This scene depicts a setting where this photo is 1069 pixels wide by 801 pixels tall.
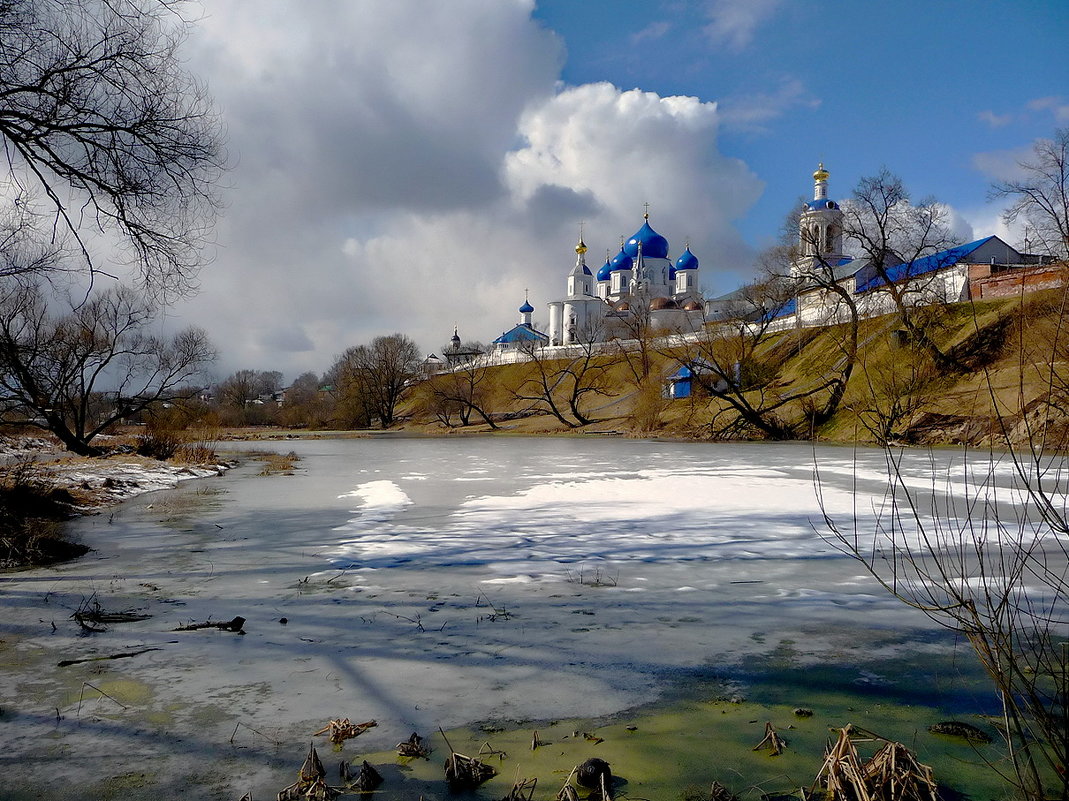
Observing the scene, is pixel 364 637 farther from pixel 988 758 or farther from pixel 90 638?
pixel 988 758

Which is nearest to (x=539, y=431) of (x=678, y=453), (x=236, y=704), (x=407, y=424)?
(x=407, y=424)

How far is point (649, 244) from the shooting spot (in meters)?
77.5

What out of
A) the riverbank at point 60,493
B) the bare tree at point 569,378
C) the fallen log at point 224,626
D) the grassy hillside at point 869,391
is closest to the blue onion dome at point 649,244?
the bare tree at point 569,378

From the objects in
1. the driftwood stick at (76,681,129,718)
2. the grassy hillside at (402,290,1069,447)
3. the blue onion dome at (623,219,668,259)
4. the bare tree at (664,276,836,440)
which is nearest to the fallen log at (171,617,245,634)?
the driftwood stick at (76,681,129,718)

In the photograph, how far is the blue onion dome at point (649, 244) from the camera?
254 feet

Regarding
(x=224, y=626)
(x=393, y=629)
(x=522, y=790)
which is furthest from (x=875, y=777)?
(x=224, y=626)

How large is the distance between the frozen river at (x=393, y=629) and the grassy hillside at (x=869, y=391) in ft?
15.8

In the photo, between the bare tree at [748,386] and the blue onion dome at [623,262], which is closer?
the bare tree at [748,386]

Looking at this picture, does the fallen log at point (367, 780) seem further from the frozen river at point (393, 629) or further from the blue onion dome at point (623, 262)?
the blue onion dome at point (623, 262)

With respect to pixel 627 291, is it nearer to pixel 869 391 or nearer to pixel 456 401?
pixel 456 401

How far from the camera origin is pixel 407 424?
6125 centimetres

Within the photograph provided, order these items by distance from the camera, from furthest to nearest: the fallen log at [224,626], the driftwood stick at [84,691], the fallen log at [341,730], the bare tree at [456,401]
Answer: the bare tree at [456,401] → the fallen log at [224,626] → the driftwood stick at [84,691] → the fallen log at [341,730]

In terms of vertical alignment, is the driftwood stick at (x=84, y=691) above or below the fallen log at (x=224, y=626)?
below

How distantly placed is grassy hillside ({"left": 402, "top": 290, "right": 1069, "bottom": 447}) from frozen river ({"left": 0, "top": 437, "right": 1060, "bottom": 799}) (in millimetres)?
4813
